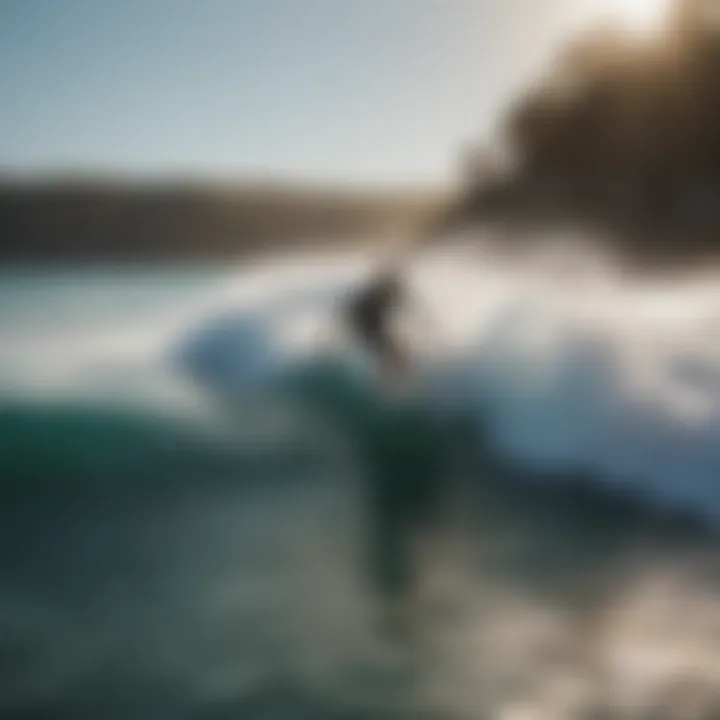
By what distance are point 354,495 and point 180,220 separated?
775mm

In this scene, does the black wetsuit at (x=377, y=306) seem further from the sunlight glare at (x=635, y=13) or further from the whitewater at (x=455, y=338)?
the sunlight glare at (x=635, y=13)

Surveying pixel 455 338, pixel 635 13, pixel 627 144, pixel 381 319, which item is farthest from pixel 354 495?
pixel 635 13

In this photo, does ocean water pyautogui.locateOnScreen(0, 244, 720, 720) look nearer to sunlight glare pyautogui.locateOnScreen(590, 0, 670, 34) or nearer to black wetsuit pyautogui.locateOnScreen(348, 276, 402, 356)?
black wetsuit pyautogui.locateOnScreen(348, 276, 402, 356)

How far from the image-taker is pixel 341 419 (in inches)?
85.2

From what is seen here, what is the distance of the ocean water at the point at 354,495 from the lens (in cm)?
126

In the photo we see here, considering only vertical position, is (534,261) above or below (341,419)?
above

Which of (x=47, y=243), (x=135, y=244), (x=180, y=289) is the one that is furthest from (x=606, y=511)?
(x=47, y=243)

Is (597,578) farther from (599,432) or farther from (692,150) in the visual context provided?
(692,150)

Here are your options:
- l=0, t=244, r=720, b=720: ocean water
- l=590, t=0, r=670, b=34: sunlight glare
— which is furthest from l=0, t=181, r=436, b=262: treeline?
l=590, t=0, r=670, b=34: sunlight glare

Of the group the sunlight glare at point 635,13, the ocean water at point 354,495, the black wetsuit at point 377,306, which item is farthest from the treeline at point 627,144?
the black wetsuit at point 377,306

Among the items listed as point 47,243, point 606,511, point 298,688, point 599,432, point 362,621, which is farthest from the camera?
point 47,243

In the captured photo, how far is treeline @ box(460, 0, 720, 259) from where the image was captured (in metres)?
2.07

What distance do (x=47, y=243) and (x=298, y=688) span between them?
141 cm

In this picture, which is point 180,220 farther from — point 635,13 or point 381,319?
point 635,13
